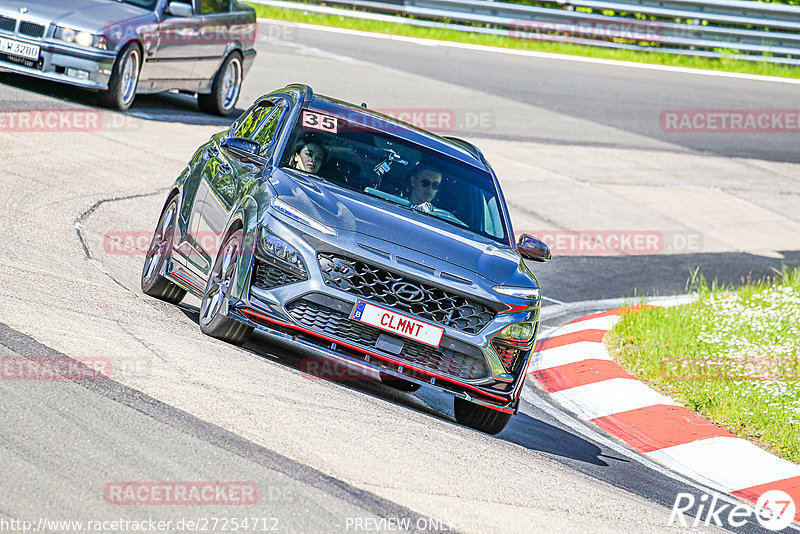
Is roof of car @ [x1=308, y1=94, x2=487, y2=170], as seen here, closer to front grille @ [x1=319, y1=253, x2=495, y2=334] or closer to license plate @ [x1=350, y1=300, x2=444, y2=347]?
front grille @ [x1=319, y1=253, x2=495, y2=334]

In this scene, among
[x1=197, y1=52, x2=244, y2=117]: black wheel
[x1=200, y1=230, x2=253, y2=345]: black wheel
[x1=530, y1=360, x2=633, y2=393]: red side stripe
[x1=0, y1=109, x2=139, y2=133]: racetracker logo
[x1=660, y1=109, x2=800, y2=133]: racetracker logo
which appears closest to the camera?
[x1=200, y1=230, x2=253, y2=345]: black wheel

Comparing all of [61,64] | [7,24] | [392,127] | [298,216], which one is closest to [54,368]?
[298,216]

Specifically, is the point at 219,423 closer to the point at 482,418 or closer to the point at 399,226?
the point at 399,226

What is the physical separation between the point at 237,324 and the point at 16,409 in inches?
82.7

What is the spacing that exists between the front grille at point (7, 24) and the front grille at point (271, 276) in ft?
26.4

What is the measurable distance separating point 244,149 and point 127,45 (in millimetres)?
6978

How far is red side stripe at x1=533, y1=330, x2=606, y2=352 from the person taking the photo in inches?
403

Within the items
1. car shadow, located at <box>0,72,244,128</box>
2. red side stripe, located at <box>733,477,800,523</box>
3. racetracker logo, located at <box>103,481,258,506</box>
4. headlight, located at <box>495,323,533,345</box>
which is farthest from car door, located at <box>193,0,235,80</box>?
racetracker logo, located at <box>103,481,258,506</box>

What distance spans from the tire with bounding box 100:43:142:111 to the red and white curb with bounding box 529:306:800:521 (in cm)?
636

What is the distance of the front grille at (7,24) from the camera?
1353cm

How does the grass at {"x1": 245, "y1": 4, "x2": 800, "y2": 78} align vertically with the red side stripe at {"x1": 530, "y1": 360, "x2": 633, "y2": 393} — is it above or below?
above

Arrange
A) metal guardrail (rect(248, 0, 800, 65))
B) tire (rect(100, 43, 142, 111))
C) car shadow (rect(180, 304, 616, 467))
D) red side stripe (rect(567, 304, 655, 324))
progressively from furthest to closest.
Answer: metal guardrail (rect(248, 0, 800, 65)) < tire (rect(100, 43, 142, 111)) < red side stripe (rect(567, 304, 655, 324)) < car shadow (rect(180, 304, 616, 467))

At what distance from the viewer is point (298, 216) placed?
686 centimetres

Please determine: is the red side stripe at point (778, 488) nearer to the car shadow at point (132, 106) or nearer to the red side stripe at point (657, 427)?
the red side stripe at point (657, 427)
